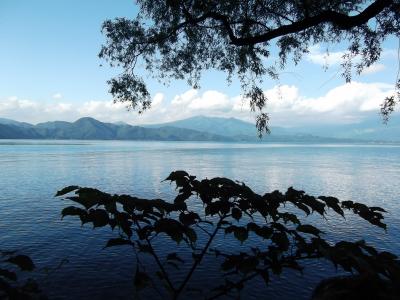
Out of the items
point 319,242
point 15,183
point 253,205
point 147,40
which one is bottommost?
point 15,183

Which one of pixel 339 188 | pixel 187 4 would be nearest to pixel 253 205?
pixel 187 4

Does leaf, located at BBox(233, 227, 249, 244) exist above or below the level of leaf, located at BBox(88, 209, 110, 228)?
below

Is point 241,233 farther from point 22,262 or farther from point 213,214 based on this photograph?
point 22,262

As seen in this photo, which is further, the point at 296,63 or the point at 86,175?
the point at 86,175

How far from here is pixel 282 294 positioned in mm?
19422

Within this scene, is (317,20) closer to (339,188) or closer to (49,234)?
(49,234)

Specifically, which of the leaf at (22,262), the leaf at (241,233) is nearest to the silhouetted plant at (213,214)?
the leaf at (241,233)

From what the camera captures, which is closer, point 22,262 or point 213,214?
point 22,262

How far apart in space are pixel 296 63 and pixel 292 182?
2248 inches

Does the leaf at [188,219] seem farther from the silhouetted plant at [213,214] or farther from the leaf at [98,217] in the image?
the leaf at [98,217]

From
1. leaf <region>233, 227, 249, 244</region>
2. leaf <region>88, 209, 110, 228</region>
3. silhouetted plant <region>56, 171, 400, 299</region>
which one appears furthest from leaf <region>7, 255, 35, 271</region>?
leaf <region>233, 227, 249, 244</region>

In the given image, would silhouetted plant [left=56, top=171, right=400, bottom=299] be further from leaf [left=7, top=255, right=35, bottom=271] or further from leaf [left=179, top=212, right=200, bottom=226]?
leaf [left=7, top=255, right=35, bottom=271]

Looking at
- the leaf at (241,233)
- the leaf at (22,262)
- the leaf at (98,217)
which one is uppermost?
the leaf at (98,217)

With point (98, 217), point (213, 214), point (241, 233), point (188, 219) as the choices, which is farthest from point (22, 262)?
point (241, 233)
